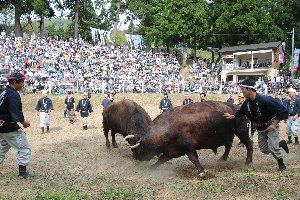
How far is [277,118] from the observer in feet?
25.8

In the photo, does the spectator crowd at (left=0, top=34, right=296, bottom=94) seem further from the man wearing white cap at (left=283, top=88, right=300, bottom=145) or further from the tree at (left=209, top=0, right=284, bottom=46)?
the man wearing white cap at (left=283, top=88, right=300, bottom=145)

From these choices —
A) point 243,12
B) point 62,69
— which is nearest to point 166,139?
point 62,69

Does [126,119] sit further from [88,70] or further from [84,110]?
[88,70]

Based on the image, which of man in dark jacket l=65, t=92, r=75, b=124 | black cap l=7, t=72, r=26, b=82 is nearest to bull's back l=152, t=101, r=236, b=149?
black cap l=7, t=72, r=26, b=82

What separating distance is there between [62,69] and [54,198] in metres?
25.2

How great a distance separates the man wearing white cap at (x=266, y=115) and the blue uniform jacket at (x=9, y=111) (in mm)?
4497

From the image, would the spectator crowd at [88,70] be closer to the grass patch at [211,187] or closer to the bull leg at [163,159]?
the bull leg at [163,159]

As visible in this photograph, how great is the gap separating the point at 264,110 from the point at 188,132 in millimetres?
1649

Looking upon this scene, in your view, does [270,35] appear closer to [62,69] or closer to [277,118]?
[62,69]

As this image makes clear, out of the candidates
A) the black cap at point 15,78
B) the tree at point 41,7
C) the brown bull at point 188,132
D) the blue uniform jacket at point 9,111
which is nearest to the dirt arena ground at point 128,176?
the brown bull at point 188,132

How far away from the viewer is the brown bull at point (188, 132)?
850 centimetres

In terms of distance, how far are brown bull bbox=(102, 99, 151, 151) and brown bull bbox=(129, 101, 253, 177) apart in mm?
737

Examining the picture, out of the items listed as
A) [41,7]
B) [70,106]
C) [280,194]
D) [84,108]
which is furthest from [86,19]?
[280,194]

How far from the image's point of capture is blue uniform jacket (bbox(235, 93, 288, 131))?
7.89 m
